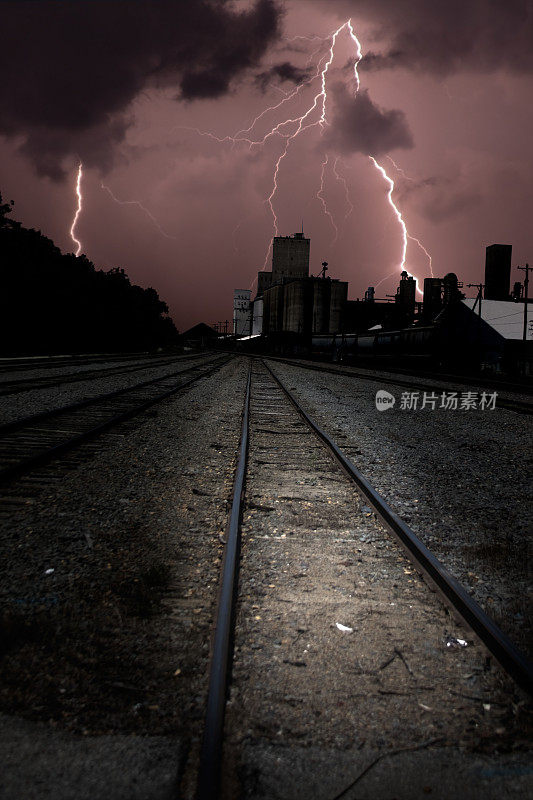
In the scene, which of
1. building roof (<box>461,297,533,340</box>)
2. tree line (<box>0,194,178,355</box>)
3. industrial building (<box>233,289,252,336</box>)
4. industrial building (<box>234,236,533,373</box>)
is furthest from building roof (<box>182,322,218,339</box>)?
building roof (<box>461,297,533,340</box>)

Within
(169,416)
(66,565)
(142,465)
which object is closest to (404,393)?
(169,416)

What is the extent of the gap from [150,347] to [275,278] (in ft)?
140

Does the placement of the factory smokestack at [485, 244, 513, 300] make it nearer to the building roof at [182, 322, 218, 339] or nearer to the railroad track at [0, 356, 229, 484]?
the railroad track at [0, 356, 229, 484]

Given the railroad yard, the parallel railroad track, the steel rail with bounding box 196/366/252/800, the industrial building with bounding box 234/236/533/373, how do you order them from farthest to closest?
the industrial building with bounding box 234/236/533/373 < the parallel railroad track < the railroad yard < the steel rail with bounding box 196/366/252/800

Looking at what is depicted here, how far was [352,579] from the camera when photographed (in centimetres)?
324

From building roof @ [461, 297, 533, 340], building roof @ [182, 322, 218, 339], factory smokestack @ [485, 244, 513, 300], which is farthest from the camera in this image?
building roof @ [182, 322, 218, 339]

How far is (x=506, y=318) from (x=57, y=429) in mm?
48974

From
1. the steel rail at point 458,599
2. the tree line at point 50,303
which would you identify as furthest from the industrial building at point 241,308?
the steel rail at point 458,599

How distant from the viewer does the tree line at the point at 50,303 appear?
41844 millimetres

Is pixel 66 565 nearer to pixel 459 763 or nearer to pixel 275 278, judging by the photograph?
pixel 459 763

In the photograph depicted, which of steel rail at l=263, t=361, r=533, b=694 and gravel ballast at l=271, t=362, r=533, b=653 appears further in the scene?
gravel ballast at l=271, t=362, r=533, b=653

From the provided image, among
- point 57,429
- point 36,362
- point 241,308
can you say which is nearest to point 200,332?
point 241,308

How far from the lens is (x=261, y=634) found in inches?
101

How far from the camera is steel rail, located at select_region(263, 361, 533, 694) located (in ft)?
7.38
